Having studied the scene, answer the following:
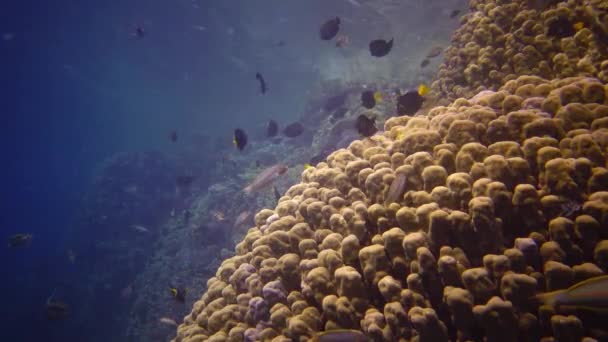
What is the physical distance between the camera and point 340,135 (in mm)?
13039

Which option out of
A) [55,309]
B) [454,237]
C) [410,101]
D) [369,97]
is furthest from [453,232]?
[55,309]

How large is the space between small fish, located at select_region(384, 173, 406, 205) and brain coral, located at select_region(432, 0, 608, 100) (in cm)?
145

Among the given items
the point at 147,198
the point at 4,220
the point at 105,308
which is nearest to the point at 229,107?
the point at 147,198

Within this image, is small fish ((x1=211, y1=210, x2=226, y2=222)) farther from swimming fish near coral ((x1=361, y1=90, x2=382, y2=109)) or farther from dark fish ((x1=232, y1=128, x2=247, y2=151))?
swimming fish near coral ((x1=361, y1=90, x2=382, y2=109))

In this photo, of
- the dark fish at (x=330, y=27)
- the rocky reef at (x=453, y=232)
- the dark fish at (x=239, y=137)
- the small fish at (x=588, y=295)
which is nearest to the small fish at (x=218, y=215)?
the dark fish at (x=239, y=137)

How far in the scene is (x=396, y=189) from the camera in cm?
293

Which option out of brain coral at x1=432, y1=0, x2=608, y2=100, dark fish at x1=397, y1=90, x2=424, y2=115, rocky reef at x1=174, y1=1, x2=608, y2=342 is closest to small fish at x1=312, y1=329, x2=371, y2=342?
rocky reef at x1=174, y1=1, x2=608, y2=342

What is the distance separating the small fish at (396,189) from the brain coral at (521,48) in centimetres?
145

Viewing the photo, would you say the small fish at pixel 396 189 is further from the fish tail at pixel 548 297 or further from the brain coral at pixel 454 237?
the fish tail at pixel 548 297

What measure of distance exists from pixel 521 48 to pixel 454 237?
360 cm

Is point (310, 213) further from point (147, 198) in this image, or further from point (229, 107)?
point (229, 107)

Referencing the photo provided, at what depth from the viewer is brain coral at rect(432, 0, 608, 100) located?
3.91m

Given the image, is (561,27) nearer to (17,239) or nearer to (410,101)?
(410,101)

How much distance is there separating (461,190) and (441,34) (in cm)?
3132
